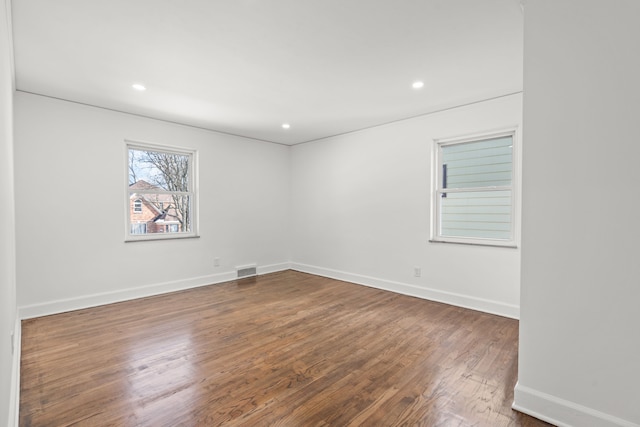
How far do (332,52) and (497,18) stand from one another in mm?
1190

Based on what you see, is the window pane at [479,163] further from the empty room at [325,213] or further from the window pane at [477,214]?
the window pane at [477,214]

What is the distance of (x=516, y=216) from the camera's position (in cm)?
345

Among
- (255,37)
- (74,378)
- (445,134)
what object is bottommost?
(74,378)

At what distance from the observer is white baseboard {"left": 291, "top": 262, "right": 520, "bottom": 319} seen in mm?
3473

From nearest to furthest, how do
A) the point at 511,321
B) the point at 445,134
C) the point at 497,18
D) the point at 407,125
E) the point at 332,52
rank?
the point at 497,18
the point at 332,52
the point at 511,321
the point at 445,134
the point at 407,125

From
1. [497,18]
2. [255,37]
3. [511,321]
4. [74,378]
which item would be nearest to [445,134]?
[497,18]

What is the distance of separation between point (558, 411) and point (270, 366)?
1867 millimetres

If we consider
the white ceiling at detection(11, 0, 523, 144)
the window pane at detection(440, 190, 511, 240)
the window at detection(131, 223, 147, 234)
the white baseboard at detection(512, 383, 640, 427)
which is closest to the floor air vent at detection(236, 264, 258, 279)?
the window at detection(131, 223, 147, 234)

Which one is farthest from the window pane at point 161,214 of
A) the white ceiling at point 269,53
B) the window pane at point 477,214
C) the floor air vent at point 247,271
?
the window pane at point 477,214

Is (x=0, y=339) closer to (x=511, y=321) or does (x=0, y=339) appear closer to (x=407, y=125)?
(x=511, y=321)

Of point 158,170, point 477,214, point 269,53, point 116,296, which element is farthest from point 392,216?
point 116,296

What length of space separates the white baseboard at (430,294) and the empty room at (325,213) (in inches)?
1.3

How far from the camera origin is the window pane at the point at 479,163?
359 cm

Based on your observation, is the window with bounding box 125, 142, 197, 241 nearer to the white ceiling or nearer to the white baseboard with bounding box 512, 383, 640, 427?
the white ceiling
